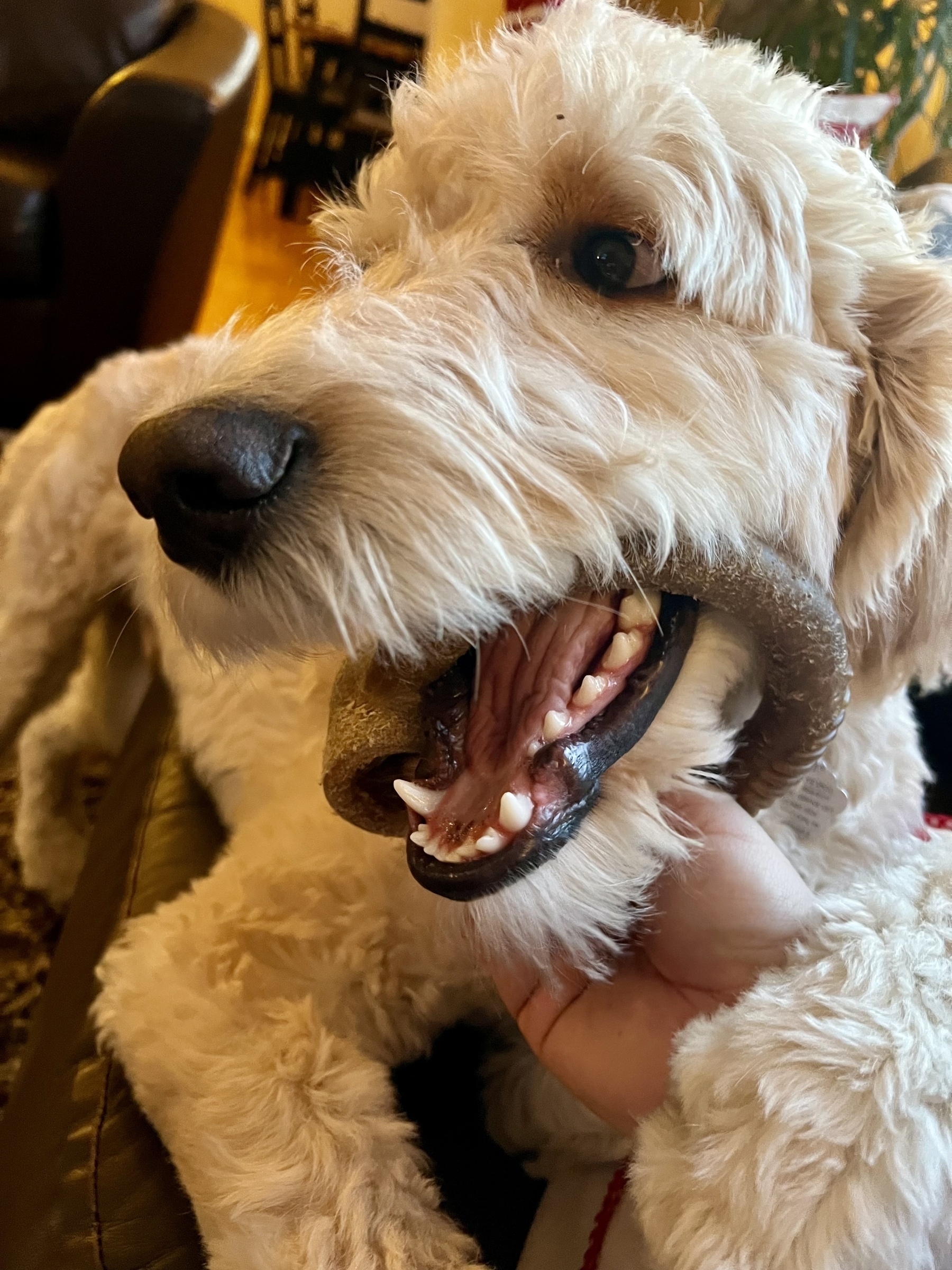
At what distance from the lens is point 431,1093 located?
150 cm

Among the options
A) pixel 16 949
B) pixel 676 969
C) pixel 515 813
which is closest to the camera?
pixel 515 813

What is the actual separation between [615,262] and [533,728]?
548 millimetres

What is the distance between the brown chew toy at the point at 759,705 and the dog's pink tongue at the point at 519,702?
0.08 m

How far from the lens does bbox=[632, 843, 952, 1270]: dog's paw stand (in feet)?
2.76

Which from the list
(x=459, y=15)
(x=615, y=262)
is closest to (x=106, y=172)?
(x=459, y=15)

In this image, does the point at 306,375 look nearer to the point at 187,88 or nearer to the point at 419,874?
the point at 419,874

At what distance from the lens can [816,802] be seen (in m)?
1.35

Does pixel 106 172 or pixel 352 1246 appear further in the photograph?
pixel 106 172

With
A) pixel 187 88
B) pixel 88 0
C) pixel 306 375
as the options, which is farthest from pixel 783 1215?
pixel 88 0

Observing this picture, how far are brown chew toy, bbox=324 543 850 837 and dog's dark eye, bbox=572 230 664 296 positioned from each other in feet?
1.05

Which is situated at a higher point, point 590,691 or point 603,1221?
point 590,691

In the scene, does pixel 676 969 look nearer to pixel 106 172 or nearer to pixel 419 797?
pixel 419 797

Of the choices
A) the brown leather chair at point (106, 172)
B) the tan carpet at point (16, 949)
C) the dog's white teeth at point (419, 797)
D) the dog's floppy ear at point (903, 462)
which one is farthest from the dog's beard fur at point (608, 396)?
the brown leather chair at point (106, 172)

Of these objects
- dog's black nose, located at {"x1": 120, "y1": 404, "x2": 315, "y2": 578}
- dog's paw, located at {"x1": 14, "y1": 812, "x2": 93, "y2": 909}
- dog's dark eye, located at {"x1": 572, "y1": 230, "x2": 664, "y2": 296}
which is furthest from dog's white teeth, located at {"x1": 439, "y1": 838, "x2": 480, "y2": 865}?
dog's paw, located at {"x1": 14, "y1": 812, "x2": 93, "y2": 909}
